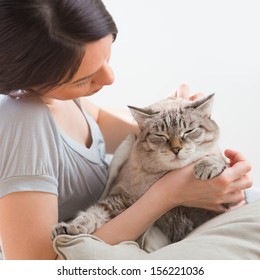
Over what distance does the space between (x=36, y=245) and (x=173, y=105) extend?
0.61 meters

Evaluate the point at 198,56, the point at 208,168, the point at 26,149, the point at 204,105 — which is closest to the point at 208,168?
the point at 208,168

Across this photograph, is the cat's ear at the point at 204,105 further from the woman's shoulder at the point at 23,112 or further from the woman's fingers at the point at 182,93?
the woman's shoulder at the point at 23,112

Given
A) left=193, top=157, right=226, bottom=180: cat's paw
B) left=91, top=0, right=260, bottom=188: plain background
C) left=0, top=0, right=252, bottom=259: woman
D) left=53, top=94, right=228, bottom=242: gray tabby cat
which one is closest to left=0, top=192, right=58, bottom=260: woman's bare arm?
left=0, top=0, right=252, bottom=259: woman

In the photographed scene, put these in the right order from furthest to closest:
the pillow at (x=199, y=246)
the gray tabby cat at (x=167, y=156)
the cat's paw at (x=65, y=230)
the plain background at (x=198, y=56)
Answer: the plain background at (x=198, y=56)
the gray tabby cat at (x=167, y=156)
the cat's paw at (x=65, y=230)
the pillow at (x=199, y=246)

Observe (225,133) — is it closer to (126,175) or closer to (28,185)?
(126,175)

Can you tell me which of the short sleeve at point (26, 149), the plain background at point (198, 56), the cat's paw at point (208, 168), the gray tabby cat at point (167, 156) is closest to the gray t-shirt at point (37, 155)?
the short sleeve at point (26, 149)

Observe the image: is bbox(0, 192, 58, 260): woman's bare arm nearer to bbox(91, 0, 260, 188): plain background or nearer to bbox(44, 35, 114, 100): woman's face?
bbox(44, 35, 114, 100): woman's face

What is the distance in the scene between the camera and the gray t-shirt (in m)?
1.22

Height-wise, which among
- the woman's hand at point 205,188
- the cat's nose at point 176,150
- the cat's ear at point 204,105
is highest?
the cat's ear at point 204,105

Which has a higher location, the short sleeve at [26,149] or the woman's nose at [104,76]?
the woman's nose at [104,76]

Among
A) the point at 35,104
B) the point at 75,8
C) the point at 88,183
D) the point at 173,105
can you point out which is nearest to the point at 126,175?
the point at 88,183

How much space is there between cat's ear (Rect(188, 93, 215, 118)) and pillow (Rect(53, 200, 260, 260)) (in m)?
0.36

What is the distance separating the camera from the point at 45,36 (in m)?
1.13

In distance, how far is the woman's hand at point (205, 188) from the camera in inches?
49.2
